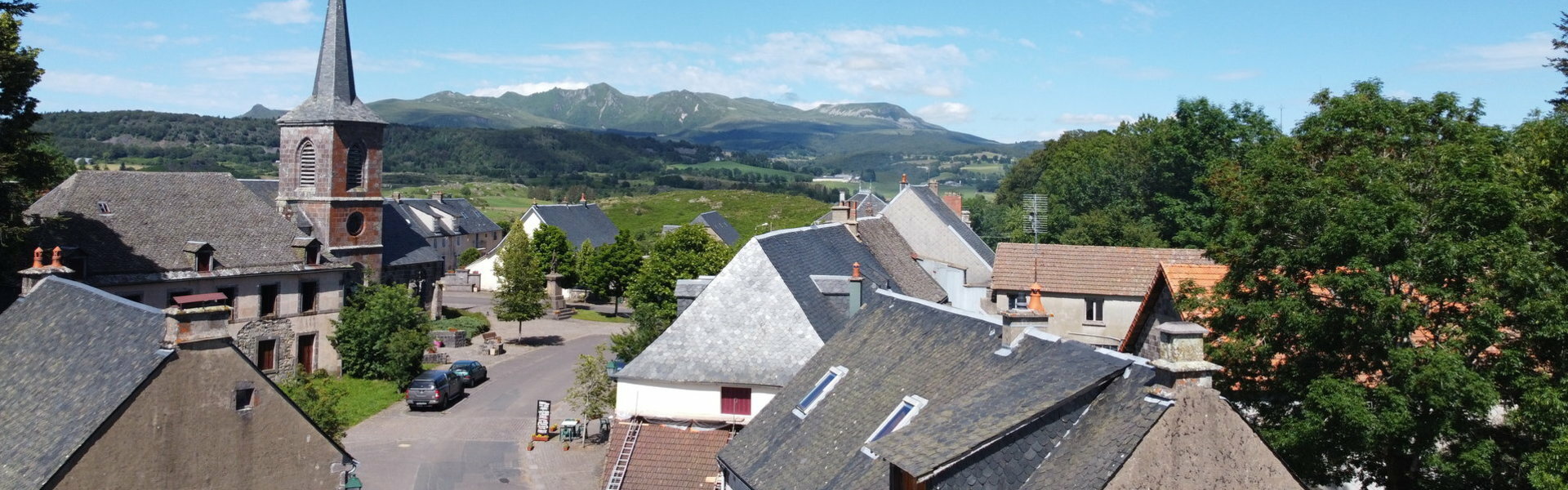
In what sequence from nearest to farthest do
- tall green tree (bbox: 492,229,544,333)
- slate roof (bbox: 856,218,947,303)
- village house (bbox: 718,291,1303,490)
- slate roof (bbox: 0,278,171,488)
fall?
village house (bbox: 718,291,1303,490) < slate roof (bbox: 0,278,171,488) < slate roof (bbox: 856,218,947,303) < tall green tree (bbox: 492,229,544,333)

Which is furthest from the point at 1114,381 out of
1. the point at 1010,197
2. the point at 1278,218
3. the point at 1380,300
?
the point at 1010,197

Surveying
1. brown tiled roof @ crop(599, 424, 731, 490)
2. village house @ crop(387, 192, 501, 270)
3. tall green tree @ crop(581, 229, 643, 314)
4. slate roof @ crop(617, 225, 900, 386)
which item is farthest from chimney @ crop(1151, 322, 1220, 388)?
village house @ crop(387, 192, 501, 270)

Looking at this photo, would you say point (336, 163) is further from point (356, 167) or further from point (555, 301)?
point (555, 301)

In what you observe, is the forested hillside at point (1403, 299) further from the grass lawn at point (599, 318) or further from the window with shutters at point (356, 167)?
the grass lawn at point (599, 318)

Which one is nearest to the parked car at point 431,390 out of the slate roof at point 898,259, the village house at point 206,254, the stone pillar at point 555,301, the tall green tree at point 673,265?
the village house at point 206,254

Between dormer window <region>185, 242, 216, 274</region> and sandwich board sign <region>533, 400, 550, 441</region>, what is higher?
dormer window <region>185, 242, 216, 274</region>

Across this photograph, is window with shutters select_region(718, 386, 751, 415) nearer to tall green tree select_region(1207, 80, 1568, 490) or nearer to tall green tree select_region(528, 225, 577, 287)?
tall green tree select_region(1207, 80, 1568, 490)
